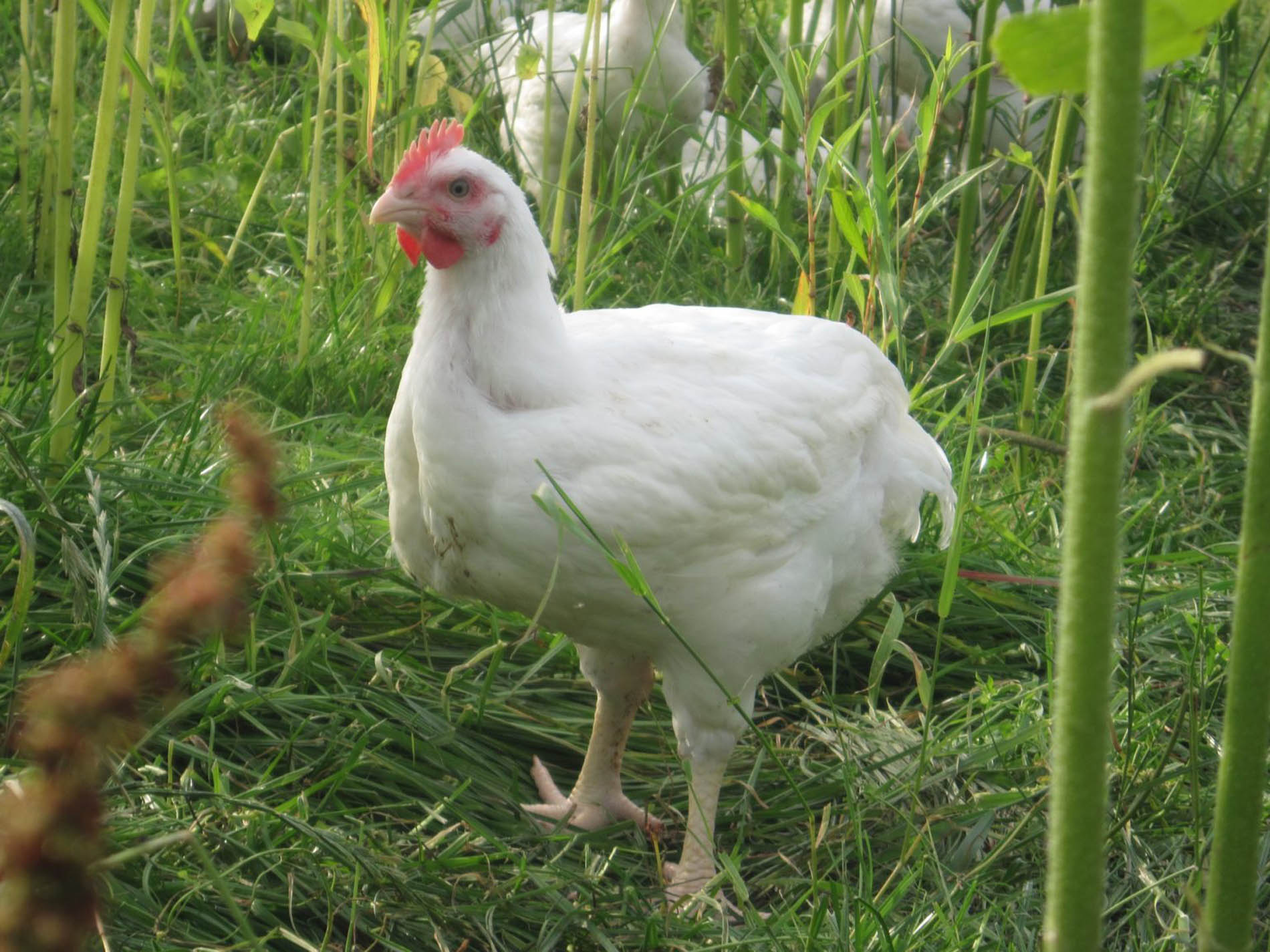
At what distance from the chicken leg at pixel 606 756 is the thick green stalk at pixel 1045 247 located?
36.9 inches

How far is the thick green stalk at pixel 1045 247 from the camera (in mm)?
2686

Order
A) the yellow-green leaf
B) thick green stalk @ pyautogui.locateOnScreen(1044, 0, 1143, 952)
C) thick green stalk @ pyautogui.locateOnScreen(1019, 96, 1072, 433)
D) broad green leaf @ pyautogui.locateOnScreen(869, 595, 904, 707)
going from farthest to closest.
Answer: the yellow-green leaf, thick green stalk @ pyautogui.locateOnScreen(1019, 96, 1072, 433), broad green leaf @ pyautogui.locateOnScreen(869, 595, 904, 707), thick green stalk @ pyautogui.locateOnScreen(1044, 0, 1143, 952)

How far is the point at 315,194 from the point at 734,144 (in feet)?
3.14

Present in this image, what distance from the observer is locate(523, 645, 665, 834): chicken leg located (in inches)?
89.6

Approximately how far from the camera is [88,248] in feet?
7.01

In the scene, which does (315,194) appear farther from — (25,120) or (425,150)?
(425,150)

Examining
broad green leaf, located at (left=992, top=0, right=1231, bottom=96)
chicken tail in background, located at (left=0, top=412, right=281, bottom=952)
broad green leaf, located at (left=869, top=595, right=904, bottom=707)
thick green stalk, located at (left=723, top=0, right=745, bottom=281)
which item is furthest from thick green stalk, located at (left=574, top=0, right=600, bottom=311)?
chicken tail in background, located at (left=0, top=412, right=281, bottom=952)

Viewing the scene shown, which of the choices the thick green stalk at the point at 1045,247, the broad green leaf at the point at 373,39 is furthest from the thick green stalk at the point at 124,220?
the thick green stalk at the point at 1045,247

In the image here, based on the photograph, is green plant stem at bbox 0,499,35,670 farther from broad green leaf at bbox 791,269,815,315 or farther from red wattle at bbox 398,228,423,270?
broad green leaf at bbox 791,269,815,315

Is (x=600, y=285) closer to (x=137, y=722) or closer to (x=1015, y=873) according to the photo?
(x=1015, y=873)

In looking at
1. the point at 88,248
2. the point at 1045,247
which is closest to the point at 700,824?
the point at 88,248

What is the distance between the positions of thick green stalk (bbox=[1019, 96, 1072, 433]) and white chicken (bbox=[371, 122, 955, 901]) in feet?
1.99

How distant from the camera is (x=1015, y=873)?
6.61 feet

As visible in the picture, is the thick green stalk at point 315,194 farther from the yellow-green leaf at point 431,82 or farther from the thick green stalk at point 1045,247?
the thick green stalk at point 1045,247
